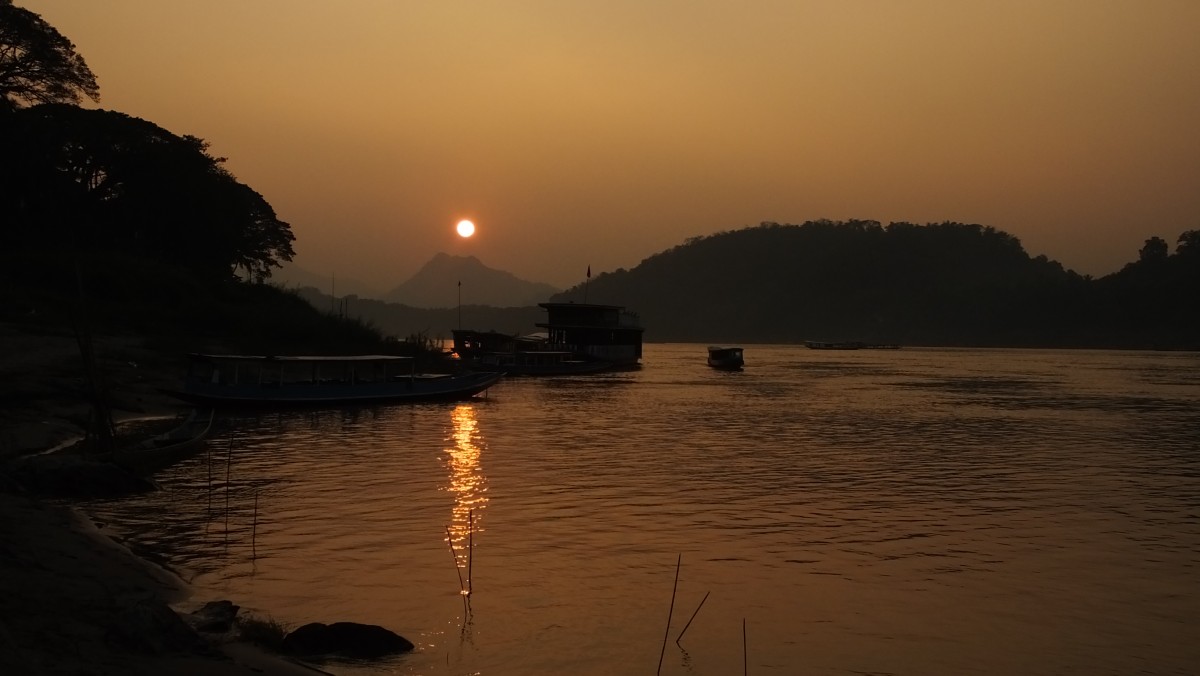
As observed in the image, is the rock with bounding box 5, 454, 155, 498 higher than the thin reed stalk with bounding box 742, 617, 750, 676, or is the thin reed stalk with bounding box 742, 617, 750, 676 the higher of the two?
the rock with bounding box 5, 454, 155, 498

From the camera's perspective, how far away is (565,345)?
96.8m

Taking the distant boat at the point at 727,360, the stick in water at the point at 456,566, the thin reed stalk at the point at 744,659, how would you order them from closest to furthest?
the thin reed stalk at the point at 744,659
the stick in water at the point at 456,566
the distant boat at the point at 727,360

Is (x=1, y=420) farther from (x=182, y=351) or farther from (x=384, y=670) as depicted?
(x=182, y=351)

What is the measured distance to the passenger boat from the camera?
136ft

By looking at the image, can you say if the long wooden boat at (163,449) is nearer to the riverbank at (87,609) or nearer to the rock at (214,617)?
the riverbank at (87,609)

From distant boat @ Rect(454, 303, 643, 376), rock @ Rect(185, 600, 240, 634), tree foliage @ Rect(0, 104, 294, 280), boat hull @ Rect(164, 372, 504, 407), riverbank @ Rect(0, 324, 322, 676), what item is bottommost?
rock @ Rect(185, 600, 240, 634)

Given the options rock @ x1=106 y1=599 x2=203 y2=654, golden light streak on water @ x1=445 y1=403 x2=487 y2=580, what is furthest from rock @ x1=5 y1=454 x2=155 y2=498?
rock @ x1=106 y1=599 x2=203 y2=654

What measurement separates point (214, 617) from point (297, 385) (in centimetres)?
3496

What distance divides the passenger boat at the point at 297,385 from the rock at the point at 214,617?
3006cm

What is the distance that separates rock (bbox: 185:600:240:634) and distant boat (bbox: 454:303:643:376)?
70.9 m

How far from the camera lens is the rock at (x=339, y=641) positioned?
10938mm

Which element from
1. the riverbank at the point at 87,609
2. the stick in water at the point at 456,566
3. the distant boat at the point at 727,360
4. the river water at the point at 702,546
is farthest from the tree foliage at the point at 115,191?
the stick in water at the point at 456,566

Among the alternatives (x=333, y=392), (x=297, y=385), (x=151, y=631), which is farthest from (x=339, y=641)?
(x=297, y=385)

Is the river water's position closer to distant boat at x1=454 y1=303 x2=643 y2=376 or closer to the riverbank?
the riverbank
